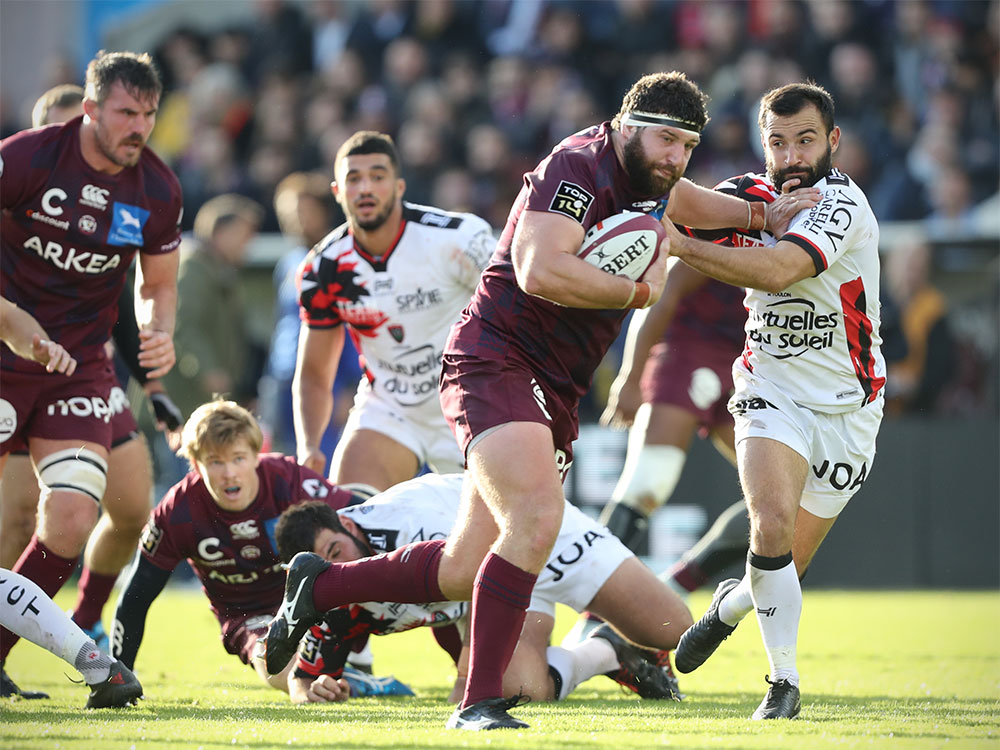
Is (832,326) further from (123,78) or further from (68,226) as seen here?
(68,226)

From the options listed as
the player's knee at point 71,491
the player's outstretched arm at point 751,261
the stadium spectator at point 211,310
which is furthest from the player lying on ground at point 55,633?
the stadium spectator at point 211,310

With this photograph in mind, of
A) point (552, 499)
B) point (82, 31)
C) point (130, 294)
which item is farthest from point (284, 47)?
point (552, 499)

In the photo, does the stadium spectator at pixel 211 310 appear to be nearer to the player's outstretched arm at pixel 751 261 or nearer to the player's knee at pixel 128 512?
the player's knee at pixel 128 512

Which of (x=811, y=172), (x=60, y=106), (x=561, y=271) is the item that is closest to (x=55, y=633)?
(x=561, y=271)

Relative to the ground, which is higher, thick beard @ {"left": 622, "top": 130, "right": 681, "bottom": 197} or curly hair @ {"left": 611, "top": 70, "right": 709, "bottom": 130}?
curly hair @ {"left": 611, "top": 70, "right": 709, "bottom": 130}

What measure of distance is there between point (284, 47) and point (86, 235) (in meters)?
11.7

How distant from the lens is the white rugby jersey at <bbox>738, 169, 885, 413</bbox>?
18.4ft

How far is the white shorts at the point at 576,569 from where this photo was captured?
6332 mm

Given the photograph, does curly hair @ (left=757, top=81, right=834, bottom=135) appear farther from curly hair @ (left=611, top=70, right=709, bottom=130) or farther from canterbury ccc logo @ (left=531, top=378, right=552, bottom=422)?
canterbury ccc logo @ (left=531, top=378, right=552, bottom=422)

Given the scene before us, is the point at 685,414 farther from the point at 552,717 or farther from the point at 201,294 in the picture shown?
the point at 201,294

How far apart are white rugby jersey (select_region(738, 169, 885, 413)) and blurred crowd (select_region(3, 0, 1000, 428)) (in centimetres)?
679

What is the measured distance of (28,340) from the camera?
5.87 m

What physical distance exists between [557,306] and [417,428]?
2418 mm

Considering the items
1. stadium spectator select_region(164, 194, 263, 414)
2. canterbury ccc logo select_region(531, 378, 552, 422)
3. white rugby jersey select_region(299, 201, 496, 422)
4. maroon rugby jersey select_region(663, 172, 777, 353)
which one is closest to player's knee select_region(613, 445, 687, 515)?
maroon rugby jersey select_region(663, 172, 777, 353)
